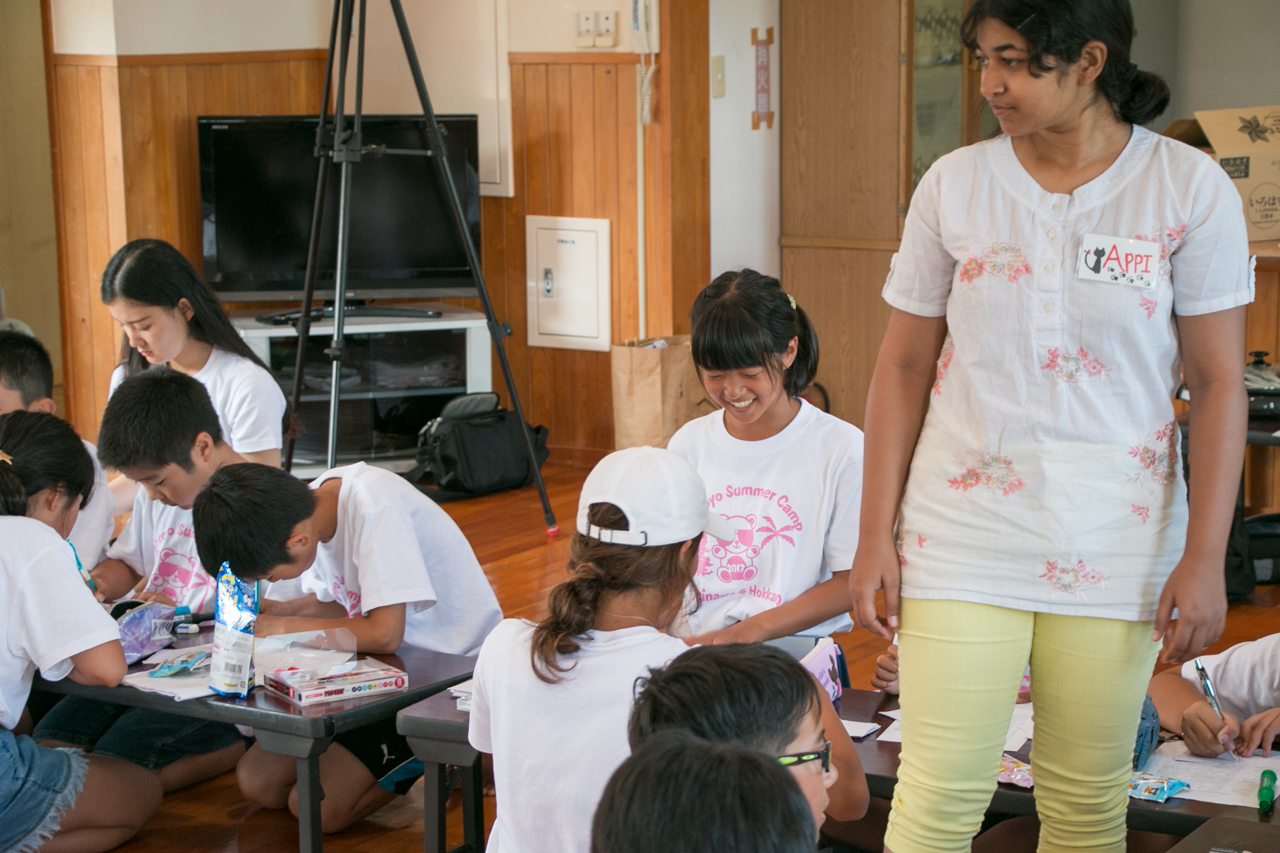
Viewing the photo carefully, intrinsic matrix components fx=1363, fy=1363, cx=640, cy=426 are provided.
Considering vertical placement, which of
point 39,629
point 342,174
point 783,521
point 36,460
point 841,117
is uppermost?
point 841,117

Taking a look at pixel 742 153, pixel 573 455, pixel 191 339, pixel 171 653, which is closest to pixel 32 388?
pixel 191 339

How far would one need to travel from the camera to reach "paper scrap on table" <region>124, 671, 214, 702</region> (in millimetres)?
2072

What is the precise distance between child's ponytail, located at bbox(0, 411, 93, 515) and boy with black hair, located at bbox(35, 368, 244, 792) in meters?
0.09

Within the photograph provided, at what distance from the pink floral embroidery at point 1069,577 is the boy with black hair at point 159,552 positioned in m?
1.63

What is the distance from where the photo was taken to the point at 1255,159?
4.11 m

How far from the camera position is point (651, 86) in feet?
17.2

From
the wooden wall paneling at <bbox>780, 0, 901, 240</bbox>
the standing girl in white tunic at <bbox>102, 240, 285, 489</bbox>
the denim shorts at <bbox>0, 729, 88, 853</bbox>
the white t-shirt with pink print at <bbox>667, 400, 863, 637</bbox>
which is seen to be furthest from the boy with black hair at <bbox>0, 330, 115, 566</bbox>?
the wooden wall paneling at <bbox>780, 0, 901, 240</bbox>

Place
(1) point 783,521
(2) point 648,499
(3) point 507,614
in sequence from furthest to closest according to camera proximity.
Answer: (3) point 507,614
(1) point 783,521
(2) point 648,499

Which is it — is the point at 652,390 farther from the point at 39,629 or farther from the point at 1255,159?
the point at 39,629

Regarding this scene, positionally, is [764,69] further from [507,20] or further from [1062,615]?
[1062,615]

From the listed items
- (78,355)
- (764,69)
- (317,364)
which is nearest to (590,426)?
(317,364)

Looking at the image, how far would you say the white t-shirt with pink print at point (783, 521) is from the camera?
2.16 m

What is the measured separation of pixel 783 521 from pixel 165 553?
1.29 m

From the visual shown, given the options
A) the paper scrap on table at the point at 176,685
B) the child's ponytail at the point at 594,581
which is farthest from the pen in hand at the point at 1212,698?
the paper scrap on table at the point at 176,685
